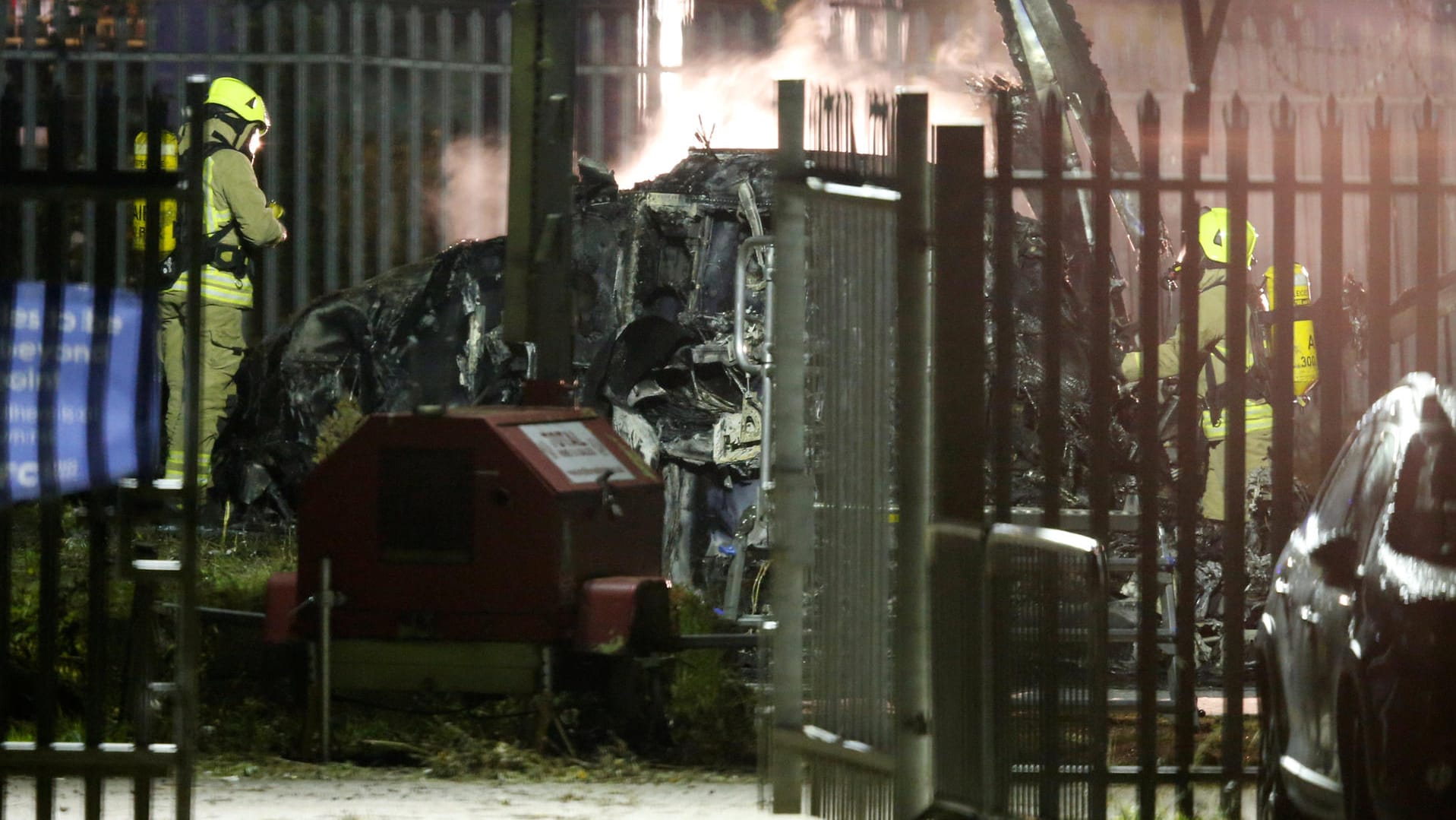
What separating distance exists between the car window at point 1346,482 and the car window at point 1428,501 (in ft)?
0.77

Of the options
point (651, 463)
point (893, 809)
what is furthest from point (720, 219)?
point (893, 809)

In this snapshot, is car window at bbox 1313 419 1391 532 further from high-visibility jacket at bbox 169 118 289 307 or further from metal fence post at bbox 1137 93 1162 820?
high-visibility jacket at bbox 169 118 289 307

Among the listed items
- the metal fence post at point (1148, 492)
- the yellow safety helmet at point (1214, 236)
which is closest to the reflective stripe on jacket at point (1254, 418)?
the yellow safety helmet at point (1214, 236)

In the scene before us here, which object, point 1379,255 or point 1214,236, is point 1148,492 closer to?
point 1379,255

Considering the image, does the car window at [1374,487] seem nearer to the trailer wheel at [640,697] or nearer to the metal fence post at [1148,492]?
the metal fence post at [1148,492]

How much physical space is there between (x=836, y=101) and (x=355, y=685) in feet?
9.54

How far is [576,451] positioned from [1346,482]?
349 centimetres

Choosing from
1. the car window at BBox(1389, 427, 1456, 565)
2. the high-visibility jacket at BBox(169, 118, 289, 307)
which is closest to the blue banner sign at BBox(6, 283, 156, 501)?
the car window at BBox(1389, 427, 1456, 565)

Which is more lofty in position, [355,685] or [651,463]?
[651,463]

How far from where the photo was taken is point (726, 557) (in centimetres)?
1187

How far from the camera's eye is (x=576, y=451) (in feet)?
25.9

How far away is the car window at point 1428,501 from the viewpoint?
439 centimetres

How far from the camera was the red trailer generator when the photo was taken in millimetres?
7535

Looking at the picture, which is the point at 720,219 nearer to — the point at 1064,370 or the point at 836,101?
the point at 1064,370
